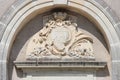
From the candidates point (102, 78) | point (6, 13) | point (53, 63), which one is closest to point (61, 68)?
point (53, 63)

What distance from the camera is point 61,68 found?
25.1 ft

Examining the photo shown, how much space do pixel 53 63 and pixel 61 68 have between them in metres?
0.20

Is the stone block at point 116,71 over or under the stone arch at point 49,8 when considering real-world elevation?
→ under

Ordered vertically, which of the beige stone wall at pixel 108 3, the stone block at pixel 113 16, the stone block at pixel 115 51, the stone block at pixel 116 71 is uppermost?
the beige stone wall at pixel 108 3

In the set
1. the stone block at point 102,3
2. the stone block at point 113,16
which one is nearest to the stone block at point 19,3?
the stone block at point 102,3

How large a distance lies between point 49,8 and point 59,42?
2.19ft

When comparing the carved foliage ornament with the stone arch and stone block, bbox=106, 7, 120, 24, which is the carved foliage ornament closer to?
the stone arch

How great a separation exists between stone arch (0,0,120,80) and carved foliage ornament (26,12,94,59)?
0.30 meters

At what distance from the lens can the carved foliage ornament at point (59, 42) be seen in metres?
7.69

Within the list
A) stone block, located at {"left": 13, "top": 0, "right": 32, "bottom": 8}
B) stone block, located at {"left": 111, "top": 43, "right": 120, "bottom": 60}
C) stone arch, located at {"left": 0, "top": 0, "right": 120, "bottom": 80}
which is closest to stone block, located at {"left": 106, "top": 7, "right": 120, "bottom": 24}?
stone arch, located at {"left": 0, "top": 0, "right": 120, "bottom": 80}

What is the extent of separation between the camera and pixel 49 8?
7.81 meters

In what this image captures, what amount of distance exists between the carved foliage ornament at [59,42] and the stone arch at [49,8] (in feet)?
0.98

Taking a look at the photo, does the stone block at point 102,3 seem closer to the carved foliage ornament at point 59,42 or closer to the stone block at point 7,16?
the carved foliage ornament at point 59,42

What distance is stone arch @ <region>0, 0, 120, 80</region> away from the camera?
295 inches
